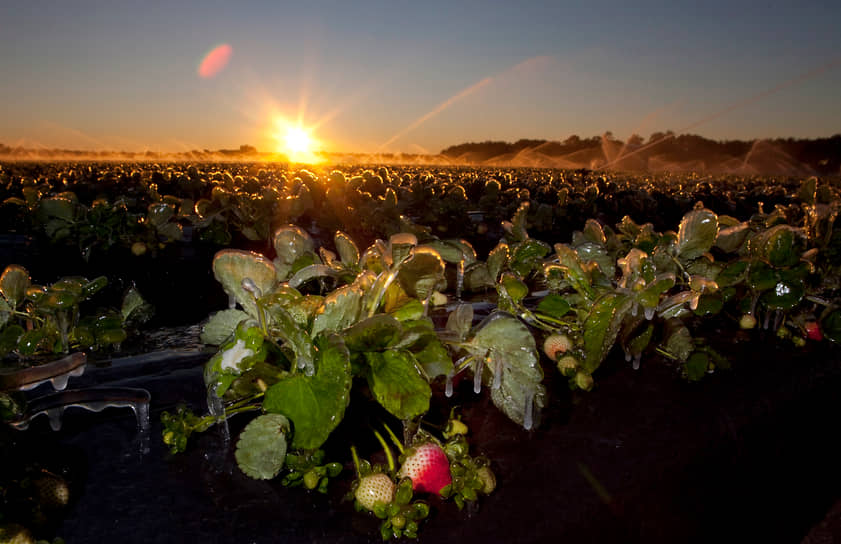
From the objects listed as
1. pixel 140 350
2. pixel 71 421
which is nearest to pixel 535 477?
pixel 71 421

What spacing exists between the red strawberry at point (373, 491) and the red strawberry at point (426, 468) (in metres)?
0.04

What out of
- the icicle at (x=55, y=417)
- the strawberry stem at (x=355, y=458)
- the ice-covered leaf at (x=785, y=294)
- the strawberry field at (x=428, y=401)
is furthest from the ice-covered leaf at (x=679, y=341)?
the icicle at (x=55, y=417)

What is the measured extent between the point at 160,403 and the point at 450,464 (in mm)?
934

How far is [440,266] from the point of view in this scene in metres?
1.42

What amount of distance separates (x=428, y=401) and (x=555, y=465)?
459 millimetres

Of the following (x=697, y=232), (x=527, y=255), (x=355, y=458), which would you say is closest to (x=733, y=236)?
(x=697, y=232)

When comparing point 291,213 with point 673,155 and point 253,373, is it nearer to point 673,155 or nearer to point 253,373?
point 253,373

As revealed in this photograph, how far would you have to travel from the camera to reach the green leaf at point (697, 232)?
2.01 metres

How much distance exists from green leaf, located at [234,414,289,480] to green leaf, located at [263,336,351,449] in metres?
0.02

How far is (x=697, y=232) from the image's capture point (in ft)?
6.63

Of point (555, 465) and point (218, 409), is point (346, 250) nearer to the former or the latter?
point (218, 409)

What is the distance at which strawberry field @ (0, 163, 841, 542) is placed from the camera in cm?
113

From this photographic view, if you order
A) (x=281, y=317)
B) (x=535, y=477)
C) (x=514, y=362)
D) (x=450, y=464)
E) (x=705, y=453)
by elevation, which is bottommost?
(x=705, y=453)

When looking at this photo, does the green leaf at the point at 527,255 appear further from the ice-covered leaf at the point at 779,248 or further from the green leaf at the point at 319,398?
the green leaf at the point at 319,398
